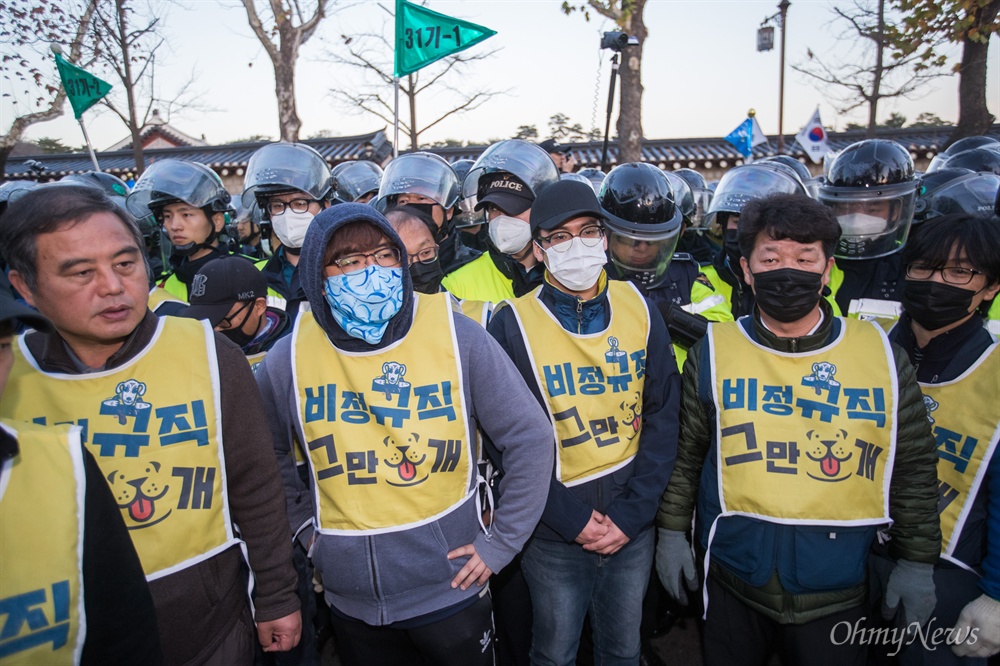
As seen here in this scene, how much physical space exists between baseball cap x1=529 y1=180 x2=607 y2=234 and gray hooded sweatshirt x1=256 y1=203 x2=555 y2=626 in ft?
2.35

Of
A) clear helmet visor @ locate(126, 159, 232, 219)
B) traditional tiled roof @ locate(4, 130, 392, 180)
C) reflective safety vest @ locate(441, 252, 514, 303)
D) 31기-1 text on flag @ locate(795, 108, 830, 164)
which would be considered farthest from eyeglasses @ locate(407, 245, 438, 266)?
traditional tiled roof @ locate(4, 130, 392, 180)

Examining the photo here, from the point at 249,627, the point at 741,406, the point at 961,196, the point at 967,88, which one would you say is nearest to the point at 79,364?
the point at 249,627

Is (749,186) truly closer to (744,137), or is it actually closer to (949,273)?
(949,273)

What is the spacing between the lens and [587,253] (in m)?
2.64

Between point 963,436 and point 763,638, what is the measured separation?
1128 mm

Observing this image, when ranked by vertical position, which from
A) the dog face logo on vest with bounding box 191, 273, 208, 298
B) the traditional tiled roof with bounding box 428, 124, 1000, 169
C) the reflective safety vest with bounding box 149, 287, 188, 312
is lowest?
the reflective safety vest with bounding box 149, 287, 188, 312

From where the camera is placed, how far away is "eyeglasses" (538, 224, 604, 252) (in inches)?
105

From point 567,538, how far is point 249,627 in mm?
1206

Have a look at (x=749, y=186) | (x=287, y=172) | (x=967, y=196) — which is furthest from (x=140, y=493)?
(x=967, y=196)

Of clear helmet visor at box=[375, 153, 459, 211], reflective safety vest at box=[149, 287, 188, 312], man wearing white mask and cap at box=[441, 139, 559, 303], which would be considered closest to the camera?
reflective safety vest at box=[149, 287, 188, 312]

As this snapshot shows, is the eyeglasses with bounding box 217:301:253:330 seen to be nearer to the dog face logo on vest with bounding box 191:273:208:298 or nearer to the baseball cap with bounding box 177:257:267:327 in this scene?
the baseball cap with bounding box 177:257:267:327

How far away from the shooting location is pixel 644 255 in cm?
357

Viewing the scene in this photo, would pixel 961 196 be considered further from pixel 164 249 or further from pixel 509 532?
pixel 164 249

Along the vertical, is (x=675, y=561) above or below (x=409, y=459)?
below
